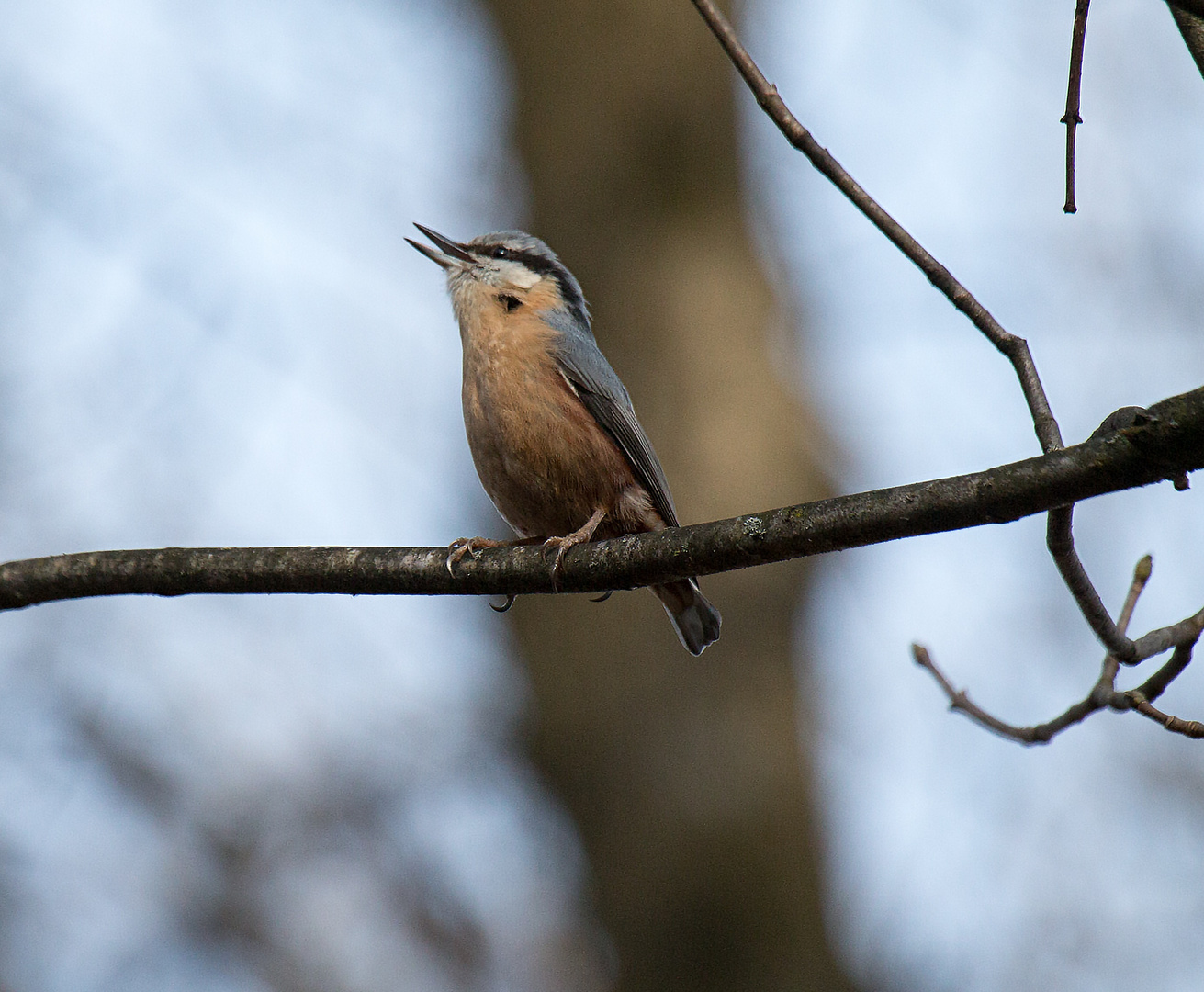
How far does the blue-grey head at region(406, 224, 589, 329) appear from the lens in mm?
4406

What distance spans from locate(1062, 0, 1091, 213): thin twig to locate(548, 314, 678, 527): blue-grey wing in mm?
1904

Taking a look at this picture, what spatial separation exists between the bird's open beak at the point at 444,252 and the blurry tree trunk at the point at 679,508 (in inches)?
36.5

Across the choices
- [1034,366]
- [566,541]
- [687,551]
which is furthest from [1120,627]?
[566,541]

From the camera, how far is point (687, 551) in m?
2.39

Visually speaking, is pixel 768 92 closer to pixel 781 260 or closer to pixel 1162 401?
pixel 1162 401

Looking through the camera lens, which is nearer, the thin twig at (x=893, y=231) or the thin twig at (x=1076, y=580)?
the thin twig at (x=1076, y=580)

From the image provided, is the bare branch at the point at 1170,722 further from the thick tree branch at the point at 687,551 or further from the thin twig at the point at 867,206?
the thin twig at the point at 867,206

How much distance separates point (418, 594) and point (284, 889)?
355 cm

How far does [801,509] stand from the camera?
2.20 metres

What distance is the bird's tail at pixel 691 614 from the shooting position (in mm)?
4137

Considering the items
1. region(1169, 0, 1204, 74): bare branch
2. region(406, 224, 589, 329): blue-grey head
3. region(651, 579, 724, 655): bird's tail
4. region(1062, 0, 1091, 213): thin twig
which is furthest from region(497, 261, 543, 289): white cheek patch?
region(1169, 0, 1204, 74): bare branch

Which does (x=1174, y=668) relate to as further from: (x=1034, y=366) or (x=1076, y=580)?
(x=1034, y=366)

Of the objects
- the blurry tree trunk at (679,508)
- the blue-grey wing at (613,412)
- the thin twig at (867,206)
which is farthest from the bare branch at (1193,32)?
the blurry tree trunk at (679,508)

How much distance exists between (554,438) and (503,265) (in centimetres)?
110
